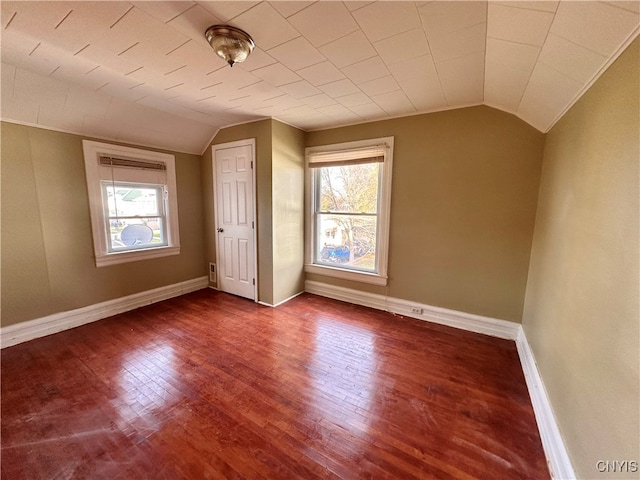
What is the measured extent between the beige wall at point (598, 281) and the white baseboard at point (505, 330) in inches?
3.4

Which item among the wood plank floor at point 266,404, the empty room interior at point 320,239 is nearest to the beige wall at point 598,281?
the empty room interior at point 320,239

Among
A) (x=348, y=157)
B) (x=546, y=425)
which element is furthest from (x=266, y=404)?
(x=348, y=157)

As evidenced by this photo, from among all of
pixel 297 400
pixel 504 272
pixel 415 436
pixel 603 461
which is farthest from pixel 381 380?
pixel 504 272

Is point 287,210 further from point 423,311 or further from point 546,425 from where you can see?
point 546,425

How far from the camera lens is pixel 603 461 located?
956 mm

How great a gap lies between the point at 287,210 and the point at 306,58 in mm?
1897

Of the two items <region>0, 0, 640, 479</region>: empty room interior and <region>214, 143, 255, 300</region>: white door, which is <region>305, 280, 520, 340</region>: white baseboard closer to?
<region>0, 0, 640, 479</region>: empty room interior

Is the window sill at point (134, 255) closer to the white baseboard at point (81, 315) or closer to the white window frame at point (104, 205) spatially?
the white window frame at point (104, 205)

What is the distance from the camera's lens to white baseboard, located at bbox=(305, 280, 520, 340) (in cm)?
261

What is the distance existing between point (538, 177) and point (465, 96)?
0.99 metres

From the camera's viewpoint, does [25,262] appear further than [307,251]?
No

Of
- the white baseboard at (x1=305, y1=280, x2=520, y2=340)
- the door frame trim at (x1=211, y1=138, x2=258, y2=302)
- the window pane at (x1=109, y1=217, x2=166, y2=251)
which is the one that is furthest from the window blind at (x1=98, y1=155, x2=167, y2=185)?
the white baseboard at (x1=305, y1=280, x2=520, y2=340)

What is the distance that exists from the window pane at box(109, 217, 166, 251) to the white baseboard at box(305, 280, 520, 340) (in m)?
2.20

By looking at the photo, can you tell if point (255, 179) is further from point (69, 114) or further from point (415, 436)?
point (415, 436)
